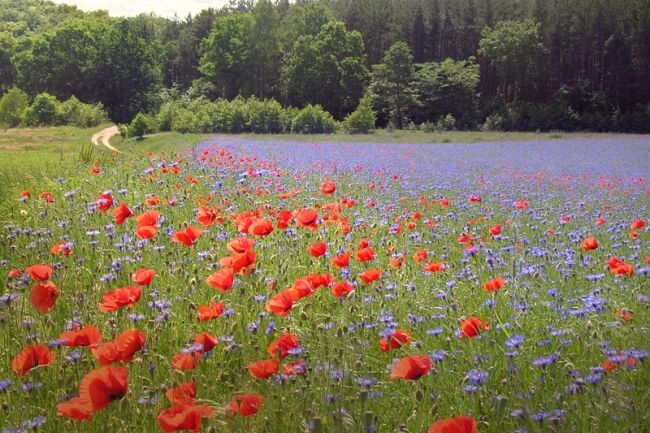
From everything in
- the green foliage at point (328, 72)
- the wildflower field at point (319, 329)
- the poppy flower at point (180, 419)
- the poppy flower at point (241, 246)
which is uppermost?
the green foliage at point (328, 72)

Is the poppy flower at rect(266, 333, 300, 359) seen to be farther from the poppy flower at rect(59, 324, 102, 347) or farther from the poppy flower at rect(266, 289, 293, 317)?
the poppy flower at rect(59, 324, 102, 347)

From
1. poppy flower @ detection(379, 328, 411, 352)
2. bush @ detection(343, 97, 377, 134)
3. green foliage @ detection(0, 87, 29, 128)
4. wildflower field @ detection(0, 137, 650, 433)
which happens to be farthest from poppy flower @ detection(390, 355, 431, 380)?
green foliage @ detection(0, 87, 29, 128)

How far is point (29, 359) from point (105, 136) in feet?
118

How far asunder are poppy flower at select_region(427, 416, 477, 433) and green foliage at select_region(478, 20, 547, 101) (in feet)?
142

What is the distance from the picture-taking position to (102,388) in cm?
146

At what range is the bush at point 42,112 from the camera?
46.8 metres

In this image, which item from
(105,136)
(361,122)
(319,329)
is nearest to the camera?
(319,329)

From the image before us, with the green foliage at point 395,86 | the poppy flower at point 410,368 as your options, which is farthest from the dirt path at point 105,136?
the poppy flower at point 410,368

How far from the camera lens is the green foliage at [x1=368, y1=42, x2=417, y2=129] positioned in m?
41.8

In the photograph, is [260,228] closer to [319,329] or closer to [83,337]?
[319,329]

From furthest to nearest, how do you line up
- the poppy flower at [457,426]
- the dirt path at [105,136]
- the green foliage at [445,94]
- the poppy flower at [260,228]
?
the green foliage at [445,94] < the dirt path at [105,136] < the poppy flower at [260,228] < the poppy flower at [457,426]

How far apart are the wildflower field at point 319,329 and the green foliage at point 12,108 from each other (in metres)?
48.1

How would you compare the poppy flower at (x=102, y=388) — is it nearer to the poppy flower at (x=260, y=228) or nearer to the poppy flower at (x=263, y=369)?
the poppy flower at (x=263, y=369)

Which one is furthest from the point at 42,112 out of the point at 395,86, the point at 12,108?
the point at 395,86
